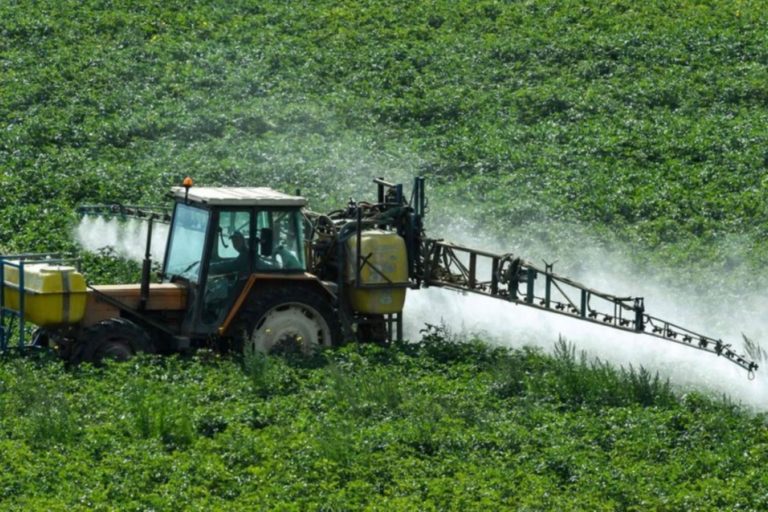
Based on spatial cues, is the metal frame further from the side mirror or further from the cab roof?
the side mirror

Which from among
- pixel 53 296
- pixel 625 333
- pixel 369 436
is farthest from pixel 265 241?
pixel 625 333

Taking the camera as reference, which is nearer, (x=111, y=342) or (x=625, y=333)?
(x=111, y=342)

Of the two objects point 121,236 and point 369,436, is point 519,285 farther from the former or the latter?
point 121,236

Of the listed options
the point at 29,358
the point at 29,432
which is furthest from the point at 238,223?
the point at 29,432

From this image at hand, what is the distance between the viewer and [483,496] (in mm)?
13453

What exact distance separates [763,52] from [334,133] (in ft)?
38.2

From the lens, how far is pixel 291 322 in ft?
61.1

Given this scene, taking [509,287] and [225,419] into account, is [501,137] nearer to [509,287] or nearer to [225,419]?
[509,287]

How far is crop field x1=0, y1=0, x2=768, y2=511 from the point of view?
14109mm

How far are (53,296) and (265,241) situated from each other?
256 cm

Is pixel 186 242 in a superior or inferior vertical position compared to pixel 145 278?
superior

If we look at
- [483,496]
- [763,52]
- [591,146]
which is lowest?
[483,496]

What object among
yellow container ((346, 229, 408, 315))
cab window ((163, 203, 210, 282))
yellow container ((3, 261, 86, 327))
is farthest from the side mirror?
yellow container ((3, 261, 86, 327))

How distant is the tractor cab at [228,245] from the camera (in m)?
18.2
